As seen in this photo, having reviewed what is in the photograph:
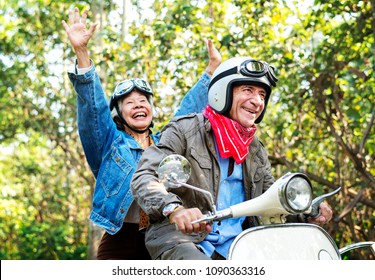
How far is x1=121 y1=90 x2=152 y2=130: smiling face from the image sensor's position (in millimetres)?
4398

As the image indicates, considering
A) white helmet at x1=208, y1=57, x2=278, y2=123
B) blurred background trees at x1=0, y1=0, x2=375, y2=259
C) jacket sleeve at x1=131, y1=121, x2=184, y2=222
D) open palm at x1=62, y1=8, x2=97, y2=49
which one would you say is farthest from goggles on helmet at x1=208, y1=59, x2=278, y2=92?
blurred background trees at x1=0, y1=0, x2=375, y2=259

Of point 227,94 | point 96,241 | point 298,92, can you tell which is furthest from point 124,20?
point 227,94

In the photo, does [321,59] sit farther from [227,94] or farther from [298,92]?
[227,94]

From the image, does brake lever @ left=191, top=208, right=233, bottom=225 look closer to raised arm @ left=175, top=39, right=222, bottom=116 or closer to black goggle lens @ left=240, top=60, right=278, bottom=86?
black goggle lens @ left=240, top=60, right=278, bottom=86

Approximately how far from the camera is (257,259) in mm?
2781

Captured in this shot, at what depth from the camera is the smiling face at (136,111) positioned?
173 inches

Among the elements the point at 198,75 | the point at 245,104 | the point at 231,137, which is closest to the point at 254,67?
the point at 245,104

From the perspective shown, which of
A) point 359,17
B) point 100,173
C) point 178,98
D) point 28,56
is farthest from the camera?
point 28,56

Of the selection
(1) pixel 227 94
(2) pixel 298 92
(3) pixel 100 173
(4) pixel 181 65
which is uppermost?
(4) pixel 181 65

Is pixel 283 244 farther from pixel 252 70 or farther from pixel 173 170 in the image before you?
pixel 252 70

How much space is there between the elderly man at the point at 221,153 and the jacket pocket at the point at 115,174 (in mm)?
780

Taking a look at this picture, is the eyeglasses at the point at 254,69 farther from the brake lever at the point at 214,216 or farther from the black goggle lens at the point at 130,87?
the black goggle lens at the point at 130,87

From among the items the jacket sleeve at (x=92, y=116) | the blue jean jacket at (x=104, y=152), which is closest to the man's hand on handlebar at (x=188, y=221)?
the blue jean jacket at (x=104, y=152)

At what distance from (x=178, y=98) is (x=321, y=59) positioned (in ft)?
8.97
